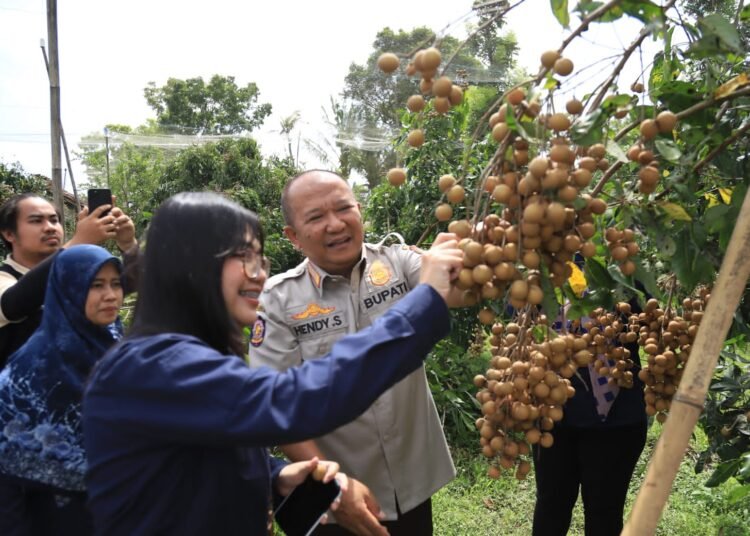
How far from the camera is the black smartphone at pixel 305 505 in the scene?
136 centimetres

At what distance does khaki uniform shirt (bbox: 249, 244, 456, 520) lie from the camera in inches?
72.8

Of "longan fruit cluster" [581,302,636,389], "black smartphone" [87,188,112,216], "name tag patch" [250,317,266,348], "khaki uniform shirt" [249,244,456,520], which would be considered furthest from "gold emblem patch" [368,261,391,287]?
"black smartphone" [87,188,112,216]

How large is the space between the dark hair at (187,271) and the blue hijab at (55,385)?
890 millimetres

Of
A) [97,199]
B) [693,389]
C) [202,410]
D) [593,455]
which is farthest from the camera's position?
[97,199]

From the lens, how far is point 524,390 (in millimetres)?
1216

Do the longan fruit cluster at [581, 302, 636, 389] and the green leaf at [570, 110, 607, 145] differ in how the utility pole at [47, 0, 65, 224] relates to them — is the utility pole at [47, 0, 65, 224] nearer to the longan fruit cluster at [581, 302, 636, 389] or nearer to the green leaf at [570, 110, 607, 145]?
the longan fruit cluster at [581, 302, 636, 389]

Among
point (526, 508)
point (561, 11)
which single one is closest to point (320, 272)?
point (561, 11)

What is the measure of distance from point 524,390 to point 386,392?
0.66 m

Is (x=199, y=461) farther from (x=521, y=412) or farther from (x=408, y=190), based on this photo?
(x=408, y=190)

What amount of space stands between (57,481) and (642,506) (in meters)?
1.61

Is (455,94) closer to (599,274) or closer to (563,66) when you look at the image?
(563,66)

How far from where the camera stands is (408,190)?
488cm

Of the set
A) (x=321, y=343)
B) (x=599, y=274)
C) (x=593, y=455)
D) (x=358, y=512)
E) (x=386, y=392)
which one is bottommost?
(x=593, y=455)

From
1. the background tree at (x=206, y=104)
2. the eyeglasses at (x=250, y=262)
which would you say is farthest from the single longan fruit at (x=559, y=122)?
the background tree at (x=206, y=104)
